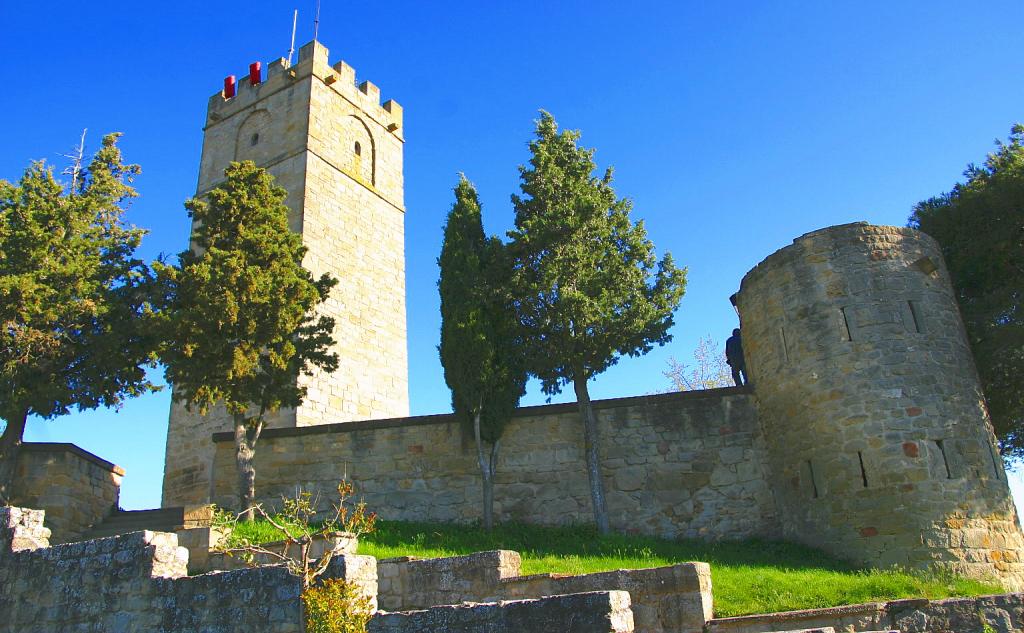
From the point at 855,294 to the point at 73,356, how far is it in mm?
13012

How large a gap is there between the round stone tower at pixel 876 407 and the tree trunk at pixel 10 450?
11855 mm

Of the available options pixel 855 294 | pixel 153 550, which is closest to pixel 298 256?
pixel 153 550

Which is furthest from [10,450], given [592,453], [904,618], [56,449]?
[904,618]

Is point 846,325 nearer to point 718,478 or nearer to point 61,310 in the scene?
point 718,478

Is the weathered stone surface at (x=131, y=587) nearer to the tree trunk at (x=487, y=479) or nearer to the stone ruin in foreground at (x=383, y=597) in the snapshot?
the stone ruin in foreground at (x=383, y=597)

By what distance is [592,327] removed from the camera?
560 inches

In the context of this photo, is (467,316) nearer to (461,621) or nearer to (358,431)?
(358,431)

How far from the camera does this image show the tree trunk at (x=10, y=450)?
13258mm

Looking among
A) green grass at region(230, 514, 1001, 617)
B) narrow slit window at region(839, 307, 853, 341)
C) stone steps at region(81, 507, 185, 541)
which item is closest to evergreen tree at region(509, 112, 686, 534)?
green grass at region(230, 514, 1001, 617)

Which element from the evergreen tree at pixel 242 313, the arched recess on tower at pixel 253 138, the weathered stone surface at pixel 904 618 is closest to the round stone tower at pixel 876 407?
the weathered stone surface at pixel 904 618

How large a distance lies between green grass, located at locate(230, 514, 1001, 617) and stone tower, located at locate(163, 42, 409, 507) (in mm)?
7087

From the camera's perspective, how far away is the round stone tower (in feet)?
37.0

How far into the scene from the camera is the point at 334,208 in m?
22.9

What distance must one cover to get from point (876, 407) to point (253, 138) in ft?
62.2
